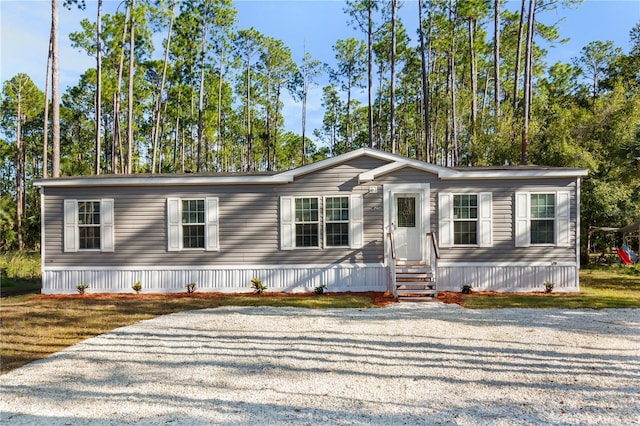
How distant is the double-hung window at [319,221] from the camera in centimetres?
1052

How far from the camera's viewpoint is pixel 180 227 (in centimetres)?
1059

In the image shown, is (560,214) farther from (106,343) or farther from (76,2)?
(76,2)

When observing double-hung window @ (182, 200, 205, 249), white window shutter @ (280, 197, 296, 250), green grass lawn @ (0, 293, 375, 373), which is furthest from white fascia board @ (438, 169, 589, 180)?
double-hung window @ (182, 200, 205, 249)

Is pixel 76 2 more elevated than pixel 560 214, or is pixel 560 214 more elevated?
pixel 76 2

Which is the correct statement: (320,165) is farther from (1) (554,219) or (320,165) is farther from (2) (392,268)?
(1) (554,219)

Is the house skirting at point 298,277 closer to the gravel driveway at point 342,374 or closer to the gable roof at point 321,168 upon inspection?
→ the gable roof at point 321,168

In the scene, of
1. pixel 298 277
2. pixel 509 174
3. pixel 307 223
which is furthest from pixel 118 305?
pixel 509 174

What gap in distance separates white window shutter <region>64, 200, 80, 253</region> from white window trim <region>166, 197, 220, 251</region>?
2.59m

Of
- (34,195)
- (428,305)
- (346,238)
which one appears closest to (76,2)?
(34,195)

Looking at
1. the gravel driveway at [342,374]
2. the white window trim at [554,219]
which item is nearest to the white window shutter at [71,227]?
the gravel driveway at [342,374]

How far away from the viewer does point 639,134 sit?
11.6m

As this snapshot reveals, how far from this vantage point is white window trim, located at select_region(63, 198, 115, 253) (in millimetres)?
10516

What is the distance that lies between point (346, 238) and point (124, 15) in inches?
Answer: 721

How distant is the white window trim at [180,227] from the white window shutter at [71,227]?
8.50ft
